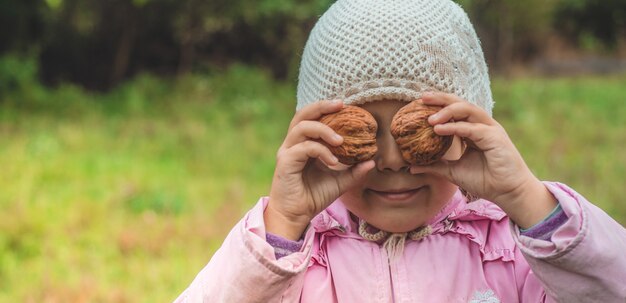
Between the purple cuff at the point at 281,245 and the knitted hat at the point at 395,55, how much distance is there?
364 mm

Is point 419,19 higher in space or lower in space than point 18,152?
higher

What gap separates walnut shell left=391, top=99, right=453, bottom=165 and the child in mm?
23

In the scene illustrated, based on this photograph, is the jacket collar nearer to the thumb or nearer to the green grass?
the thumb

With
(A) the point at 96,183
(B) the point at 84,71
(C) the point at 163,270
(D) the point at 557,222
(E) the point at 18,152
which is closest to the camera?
(D) the point at 557,222

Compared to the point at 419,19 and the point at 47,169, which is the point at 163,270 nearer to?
the point at 47,169

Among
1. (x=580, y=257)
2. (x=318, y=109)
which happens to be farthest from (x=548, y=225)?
(x=318, y=109)

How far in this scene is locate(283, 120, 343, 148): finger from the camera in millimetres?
1952

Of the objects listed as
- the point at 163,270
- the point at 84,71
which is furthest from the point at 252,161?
the point at 84,71

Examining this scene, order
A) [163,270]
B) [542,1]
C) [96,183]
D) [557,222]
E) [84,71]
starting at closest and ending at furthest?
[557,222] < [163,270] < [96,183] < [84,71] < [542,1]

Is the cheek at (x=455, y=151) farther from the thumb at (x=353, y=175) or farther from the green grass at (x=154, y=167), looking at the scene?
the green grass at (x=154, y=167)

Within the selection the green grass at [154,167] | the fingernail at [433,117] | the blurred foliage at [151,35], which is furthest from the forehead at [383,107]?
the blurred foliage at [151,35]

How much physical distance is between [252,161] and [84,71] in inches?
186

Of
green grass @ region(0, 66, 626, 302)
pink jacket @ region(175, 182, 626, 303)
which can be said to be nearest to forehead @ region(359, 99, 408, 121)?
pink jacket @ region(175, 182, 626, 303)

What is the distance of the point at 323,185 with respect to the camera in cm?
204
